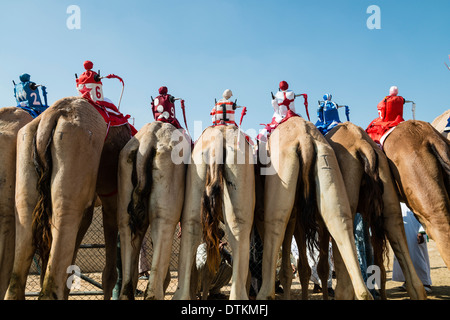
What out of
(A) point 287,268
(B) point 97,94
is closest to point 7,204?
(B) point 97,94

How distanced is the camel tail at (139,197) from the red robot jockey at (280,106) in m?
2.29

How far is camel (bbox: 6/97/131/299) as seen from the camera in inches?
170

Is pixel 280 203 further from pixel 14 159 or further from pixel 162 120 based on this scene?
pixel 14 159

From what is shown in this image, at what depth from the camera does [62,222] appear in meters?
4.37

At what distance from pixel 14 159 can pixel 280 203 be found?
347 centimetres

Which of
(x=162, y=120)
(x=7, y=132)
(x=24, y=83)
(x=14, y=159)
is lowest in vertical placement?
(x=14, y=159)

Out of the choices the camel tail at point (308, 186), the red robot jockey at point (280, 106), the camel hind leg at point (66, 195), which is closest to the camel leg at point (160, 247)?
the camel hind leg at point (66, 195)

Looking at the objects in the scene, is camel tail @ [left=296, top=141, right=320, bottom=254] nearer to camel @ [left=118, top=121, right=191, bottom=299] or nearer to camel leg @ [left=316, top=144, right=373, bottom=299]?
camel leg @ [left=316, top=144, right=373, bottom=299]

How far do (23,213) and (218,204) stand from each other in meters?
2.29

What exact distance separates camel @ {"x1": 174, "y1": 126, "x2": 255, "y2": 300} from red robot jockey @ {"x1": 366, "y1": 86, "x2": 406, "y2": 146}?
9.63 feet
